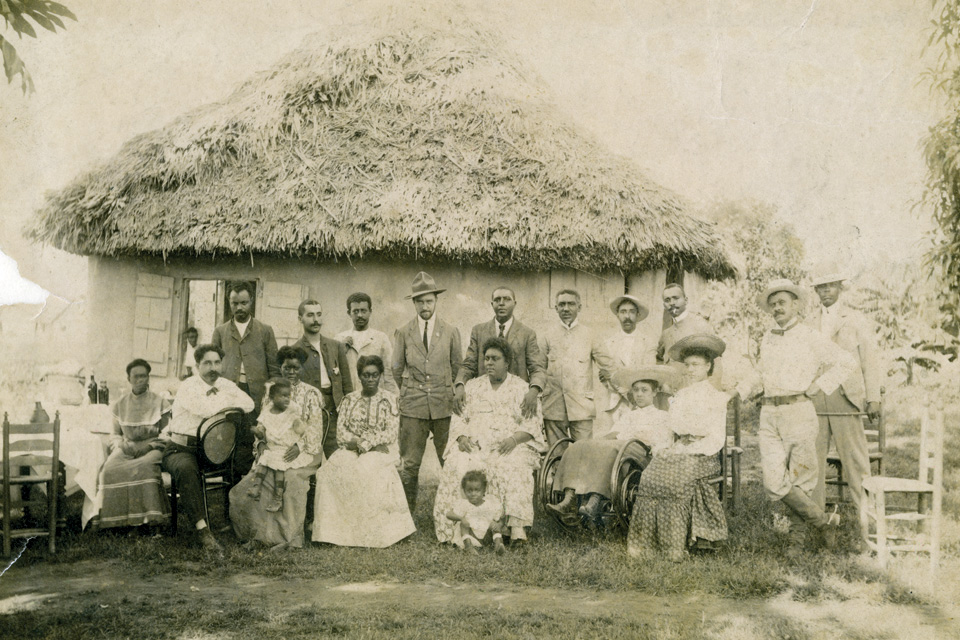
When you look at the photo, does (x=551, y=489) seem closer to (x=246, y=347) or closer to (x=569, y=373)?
(x=569, y=373)

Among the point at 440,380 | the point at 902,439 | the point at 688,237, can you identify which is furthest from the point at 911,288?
the point at 440,380

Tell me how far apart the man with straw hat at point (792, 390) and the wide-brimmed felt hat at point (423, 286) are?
2407mm

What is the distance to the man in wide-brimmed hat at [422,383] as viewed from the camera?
5.82 metres

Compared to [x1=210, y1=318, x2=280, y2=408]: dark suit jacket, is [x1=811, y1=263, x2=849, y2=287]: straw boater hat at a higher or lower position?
higher

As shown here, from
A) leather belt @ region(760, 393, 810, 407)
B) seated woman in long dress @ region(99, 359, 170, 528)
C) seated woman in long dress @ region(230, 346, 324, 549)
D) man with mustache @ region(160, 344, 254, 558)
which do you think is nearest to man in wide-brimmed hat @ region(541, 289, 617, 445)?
leather belt @ region(760, 393, 810, 407)

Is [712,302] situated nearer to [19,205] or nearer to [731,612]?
[731,612]

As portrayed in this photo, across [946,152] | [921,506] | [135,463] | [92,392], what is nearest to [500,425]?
[135,463]

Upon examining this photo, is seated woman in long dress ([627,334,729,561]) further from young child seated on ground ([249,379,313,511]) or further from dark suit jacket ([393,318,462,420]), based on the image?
young child seated on ground ([249,379,313,511])

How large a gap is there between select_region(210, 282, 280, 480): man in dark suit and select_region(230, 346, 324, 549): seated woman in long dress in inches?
21.2

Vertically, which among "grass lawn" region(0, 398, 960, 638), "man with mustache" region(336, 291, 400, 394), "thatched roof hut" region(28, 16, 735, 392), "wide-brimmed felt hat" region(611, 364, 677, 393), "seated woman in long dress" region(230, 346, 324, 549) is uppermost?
"thatched roof hut" region(28, 16, 735, 392)

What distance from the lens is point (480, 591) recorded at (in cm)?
461

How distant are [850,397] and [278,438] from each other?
387 cm

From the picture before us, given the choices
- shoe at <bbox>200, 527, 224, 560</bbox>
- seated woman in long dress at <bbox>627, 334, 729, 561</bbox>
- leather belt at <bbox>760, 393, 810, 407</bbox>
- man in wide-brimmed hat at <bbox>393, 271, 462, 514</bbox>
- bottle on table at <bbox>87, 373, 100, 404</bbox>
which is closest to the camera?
seated woman in long dress at <bbox>627, 334, 729, 561</bbox>

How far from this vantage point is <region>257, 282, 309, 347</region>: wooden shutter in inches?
245
